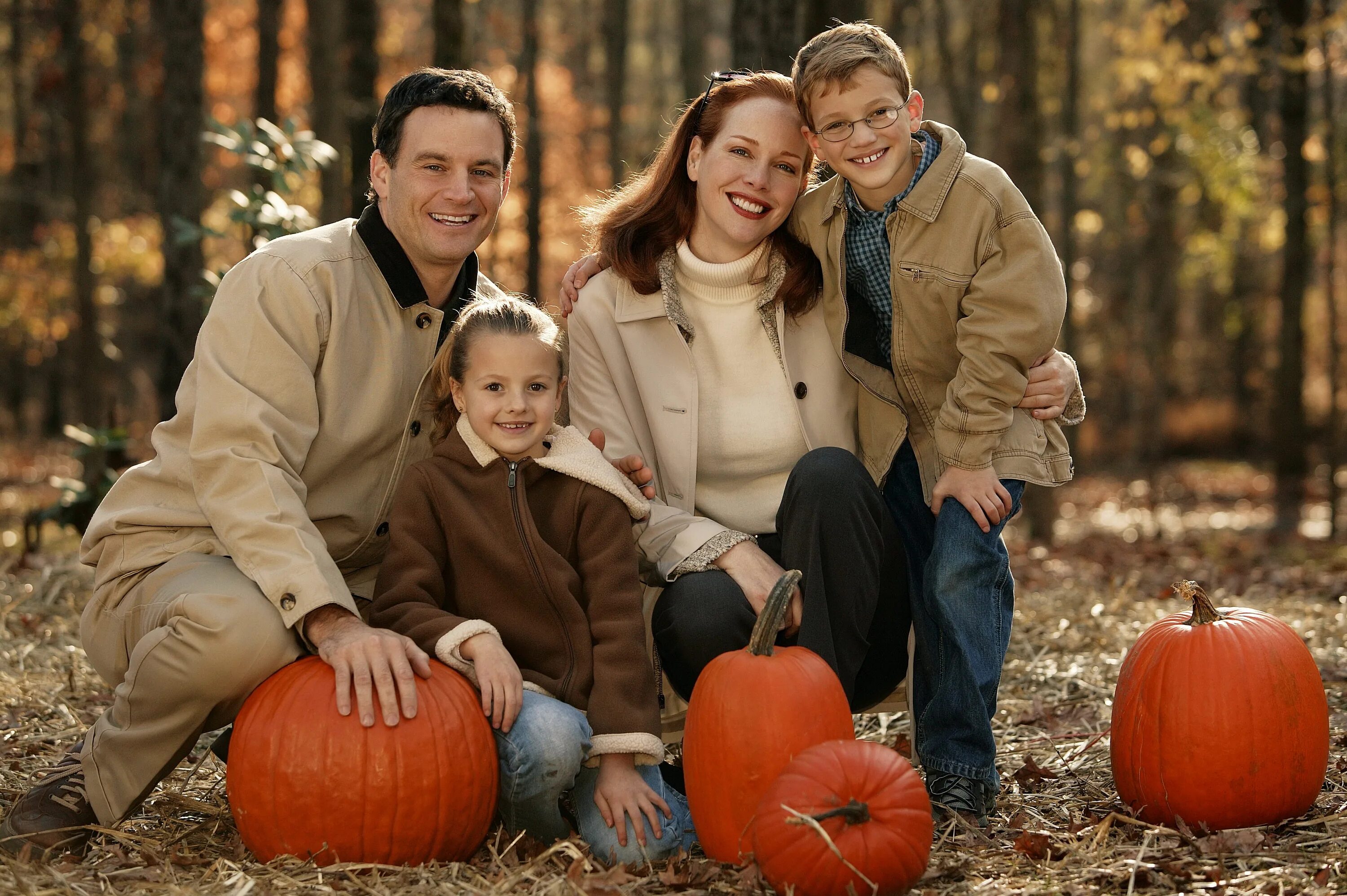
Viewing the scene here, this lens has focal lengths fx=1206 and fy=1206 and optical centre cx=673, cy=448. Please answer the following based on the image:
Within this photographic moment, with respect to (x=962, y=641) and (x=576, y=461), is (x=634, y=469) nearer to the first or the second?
(x=576, y=461)

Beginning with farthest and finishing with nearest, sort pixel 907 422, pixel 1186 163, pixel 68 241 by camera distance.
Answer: pixel 68 241 → pixel 1186 163 → pixel 907 422

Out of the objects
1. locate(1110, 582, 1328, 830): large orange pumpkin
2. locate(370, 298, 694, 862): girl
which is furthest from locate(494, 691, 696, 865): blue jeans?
locate(1110, 582, 1328, 830): large orange pumpkin

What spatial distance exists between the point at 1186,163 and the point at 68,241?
48.6 ft

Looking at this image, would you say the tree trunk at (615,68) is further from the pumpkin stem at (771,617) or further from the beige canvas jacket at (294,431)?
the pumpkin stem at (771,617)

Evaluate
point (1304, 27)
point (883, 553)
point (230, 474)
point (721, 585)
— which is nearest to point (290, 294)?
point (230, 474)

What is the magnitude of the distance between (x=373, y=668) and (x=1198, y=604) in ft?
6.49

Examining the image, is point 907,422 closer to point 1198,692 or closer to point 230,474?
point 1198,692

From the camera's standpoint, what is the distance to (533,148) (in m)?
16.0

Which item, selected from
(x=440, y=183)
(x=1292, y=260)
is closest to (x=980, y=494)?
(x=440, y=183)

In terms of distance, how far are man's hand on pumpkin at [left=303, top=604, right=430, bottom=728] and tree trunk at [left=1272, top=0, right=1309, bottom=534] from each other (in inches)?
336

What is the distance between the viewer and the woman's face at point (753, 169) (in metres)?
3.40

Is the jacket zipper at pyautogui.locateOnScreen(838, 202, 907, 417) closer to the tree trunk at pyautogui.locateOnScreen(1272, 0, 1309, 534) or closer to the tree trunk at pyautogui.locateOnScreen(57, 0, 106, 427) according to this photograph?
the tree trunk at pyautogui.locateOnScreen(1272, 0, 1309, 534)

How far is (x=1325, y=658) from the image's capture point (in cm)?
459

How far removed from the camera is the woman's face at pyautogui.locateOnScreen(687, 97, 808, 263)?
3.40m
